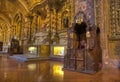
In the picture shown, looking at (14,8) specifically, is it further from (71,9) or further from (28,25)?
(71,9)

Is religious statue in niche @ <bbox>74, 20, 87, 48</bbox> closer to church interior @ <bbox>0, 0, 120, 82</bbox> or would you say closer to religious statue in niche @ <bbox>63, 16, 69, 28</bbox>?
church interior @ <bbox>0, 0, 120, 82</bbox>

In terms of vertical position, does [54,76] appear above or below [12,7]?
below

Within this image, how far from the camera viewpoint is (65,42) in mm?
9633

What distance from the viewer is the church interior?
4.60 meters

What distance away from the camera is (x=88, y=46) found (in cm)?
504

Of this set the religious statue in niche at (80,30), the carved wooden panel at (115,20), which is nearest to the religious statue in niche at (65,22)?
the carved wooden panel at (115,20)

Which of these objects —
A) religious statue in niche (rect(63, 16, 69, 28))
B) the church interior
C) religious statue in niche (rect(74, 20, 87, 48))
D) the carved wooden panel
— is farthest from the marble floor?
religious statue in niche (rect(63, 16, 69, 28))

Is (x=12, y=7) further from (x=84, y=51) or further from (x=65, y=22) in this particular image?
(x=84, y=51)

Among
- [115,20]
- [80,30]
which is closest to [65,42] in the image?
[80,30]

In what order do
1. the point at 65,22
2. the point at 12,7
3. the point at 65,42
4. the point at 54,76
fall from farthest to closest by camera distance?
the point at 12,7 < the point at 65,22 < the point at 65,42 < the point at 54,76

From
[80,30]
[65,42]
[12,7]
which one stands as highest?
[12,7]

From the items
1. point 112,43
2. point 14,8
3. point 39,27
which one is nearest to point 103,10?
point 112,43

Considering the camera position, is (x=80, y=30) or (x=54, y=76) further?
(x=80, y=30)

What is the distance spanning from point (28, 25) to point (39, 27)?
178 centimetres
